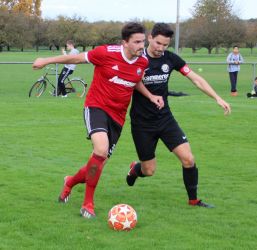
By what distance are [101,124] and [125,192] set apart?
4.81ft

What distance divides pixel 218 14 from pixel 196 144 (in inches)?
3477

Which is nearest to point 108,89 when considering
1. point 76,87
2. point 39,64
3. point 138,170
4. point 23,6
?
point 39,64

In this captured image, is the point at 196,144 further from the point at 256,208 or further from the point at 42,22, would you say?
the point at 42,22

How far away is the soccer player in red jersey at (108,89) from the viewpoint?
6.09 m

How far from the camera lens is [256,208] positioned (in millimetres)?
6590

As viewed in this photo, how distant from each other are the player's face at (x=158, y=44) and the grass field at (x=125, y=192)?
1.75 meters

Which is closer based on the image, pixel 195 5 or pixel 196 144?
pixel 196 144

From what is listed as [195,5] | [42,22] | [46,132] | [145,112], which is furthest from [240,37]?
[145,112]

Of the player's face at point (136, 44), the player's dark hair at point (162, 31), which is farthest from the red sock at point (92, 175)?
the player's dark hair at point (162, 31)

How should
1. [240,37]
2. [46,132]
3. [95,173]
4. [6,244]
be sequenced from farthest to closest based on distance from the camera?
[240,37]
[46,132]
[95,173]
[6,244]

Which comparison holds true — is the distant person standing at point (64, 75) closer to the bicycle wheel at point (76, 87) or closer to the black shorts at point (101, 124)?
the bicycle wheel at point (76, 87)

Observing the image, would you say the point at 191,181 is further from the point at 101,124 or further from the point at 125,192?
the point at 101,124

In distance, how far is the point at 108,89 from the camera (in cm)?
628

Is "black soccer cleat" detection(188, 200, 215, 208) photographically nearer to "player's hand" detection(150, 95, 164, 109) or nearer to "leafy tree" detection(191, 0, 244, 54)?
"player's hand" detection(150, 95, 164, 109)
